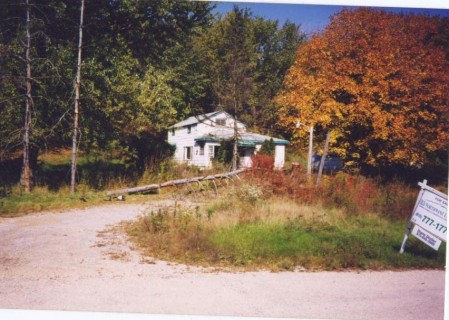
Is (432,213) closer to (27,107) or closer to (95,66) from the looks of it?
(95,66)

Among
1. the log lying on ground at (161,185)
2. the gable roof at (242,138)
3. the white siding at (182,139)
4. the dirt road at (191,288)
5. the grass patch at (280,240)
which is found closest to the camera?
the dirt road at (191,288)

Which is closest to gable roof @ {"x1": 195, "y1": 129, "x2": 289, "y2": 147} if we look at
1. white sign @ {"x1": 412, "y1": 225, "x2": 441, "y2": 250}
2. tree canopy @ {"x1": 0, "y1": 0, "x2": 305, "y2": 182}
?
tree canopy @ {"x1": 0, "y1": 0, "x2": 305, "y2": 182}

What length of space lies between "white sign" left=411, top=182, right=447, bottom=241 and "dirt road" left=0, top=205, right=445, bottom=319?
2.72 feet

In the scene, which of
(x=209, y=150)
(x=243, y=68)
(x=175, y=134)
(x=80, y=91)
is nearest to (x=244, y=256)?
(x=80, y=91)

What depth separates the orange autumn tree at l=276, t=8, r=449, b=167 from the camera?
31.3ft

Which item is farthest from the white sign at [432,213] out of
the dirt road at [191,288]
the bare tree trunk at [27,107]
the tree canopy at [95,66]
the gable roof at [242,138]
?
the gable roof at [242,138]

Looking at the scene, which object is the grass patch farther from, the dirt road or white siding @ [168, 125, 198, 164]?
white siding @ [168, 125, 198, 164]

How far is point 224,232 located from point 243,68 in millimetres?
13902

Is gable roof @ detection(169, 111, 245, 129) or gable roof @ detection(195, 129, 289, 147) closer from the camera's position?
gable roof @ detection(169, 111, 245, 129)

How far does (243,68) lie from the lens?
1969 cm

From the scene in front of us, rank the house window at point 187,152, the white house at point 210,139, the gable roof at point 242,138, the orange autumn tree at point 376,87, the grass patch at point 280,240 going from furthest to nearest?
the house window at point 187,152 < the white house at point 210,139 < the gable roof at point 242,138 < the orange autumn tree at point 376,87 < the grass patch at point 280,240

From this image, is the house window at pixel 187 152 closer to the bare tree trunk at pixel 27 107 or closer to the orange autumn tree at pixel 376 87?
the orange autumn tree at pixel 376 87

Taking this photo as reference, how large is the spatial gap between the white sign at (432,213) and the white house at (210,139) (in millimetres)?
17000

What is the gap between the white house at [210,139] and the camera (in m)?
24.7
